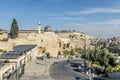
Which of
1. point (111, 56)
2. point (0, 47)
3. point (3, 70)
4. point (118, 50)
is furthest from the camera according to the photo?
point (118, 50)

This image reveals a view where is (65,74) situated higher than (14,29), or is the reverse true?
(14,29)

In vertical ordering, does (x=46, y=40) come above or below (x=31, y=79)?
above

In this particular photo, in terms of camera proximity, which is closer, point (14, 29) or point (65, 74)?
point (65, 74)

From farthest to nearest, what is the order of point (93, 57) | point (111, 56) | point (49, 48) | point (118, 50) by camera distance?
point (118, 50), point (49, 48), point (93, 57), point (111, 56)

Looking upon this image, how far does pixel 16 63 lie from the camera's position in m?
40.0

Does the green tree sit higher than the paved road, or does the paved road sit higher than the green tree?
the green tree

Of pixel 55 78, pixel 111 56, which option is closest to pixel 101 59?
pixel 111 56

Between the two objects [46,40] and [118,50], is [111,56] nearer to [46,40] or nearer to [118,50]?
[46,40]

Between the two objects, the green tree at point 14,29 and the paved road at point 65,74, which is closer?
the paved road at point 65,74

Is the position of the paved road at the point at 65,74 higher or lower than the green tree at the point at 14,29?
lower

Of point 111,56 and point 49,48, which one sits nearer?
point 111,56

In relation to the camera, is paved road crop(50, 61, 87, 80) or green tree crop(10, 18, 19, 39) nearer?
paved road crop(50, 61, 87, 80)

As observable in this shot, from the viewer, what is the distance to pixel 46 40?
278ft

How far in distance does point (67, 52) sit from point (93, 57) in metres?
39.5
